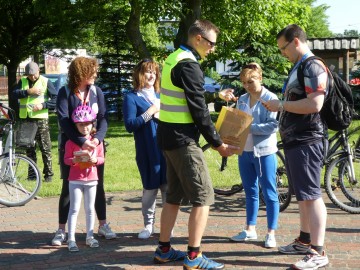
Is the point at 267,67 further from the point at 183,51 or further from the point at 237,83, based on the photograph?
the point at 183,51

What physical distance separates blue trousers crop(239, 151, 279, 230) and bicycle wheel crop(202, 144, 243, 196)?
172 cm

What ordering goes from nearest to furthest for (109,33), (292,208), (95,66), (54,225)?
(95,66) → (54,225) → (292,208) → (109,33)

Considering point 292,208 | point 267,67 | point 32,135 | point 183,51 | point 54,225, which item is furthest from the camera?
point 267,67

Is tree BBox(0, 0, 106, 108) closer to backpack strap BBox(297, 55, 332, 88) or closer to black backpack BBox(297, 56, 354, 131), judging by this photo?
black backpack BBox(297, 56, 354, 131)

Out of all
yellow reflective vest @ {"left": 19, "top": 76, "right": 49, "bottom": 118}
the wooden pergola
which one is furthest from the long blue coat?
the wooden pergola

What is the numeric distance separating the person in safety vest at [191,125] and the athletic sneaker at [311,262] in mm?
737

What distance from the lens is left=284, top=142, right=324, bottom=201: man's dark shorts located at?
5.17 m

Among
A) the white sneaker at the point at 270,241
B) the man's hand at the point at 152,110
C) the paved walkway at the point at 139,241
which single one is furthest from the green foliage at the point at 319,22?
the white sneaker at the point at 270,241

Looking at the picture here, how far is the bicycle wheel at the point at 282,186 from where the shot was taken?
286 inches

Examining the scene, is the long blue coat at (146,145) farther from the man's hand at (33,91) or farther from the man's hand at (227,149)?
the man's hand at (33,91)

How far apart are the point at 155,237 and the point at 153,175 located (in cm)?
66

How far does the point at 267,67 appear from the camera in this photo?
65.3ft

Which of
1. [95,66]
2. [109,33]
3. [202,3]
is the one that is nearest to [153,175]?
[95,66]

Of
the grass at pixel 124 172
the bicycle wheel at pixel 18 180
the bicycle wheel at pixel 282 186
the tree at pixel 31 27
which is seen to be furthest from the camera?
the tree at pixel 31 27
